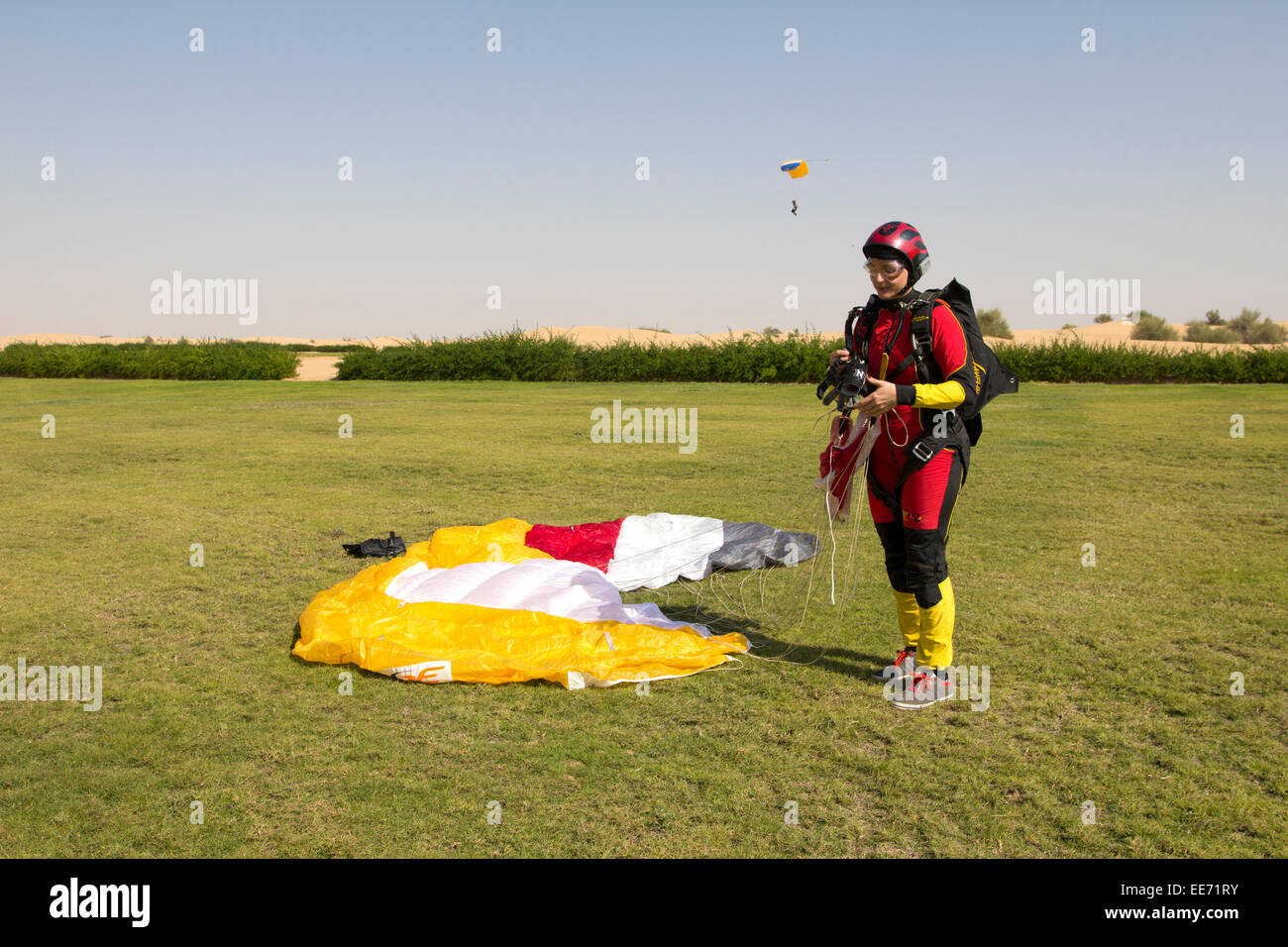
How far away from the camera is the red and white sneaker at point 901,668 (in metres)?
4.86

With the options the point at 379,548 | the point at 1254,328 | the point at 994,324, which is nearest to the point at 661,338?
the point at 994,324

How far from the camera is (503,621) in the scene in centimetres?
536

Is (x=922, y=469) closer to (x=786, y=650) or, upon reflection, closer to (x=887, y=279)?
(x=887, y=279)

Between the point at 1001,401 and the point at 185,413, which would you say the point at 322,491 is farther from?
the point at 1001,401

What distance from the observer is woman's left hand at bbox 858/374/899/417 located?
4363mm

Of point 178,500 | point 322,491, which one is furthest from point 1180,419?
point 178,500

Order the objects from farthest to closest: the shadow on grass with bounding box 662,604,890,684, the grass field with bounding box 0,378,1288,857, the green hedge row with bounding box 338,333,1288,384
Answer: the green hedge row with bounding box 338,333,1288,384
the shadow on grass with bounding box 662,604,890,684
the grass field with bounding box 0,378,1288,857

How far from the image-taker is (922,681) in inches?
184

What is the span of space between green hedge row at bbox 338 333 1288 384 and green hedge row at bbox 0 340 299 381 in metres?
3.95

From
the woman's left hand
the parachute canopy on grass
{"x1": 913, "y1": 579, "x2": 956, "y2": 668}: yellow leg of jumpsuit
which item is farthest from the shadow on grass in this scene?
the woman's left hand

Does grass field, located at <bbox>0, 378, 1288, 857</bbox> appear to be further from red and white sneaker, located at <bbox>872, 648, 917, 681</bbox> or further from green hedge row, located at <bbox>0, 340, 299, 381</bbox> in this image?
green hedge row, located at <bbox>0, 340, 299, 381</bbox>

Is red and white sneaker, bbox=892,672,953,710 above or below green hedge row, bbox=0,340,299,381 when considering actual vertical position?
below

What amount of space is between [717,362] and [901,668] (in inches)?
1241
